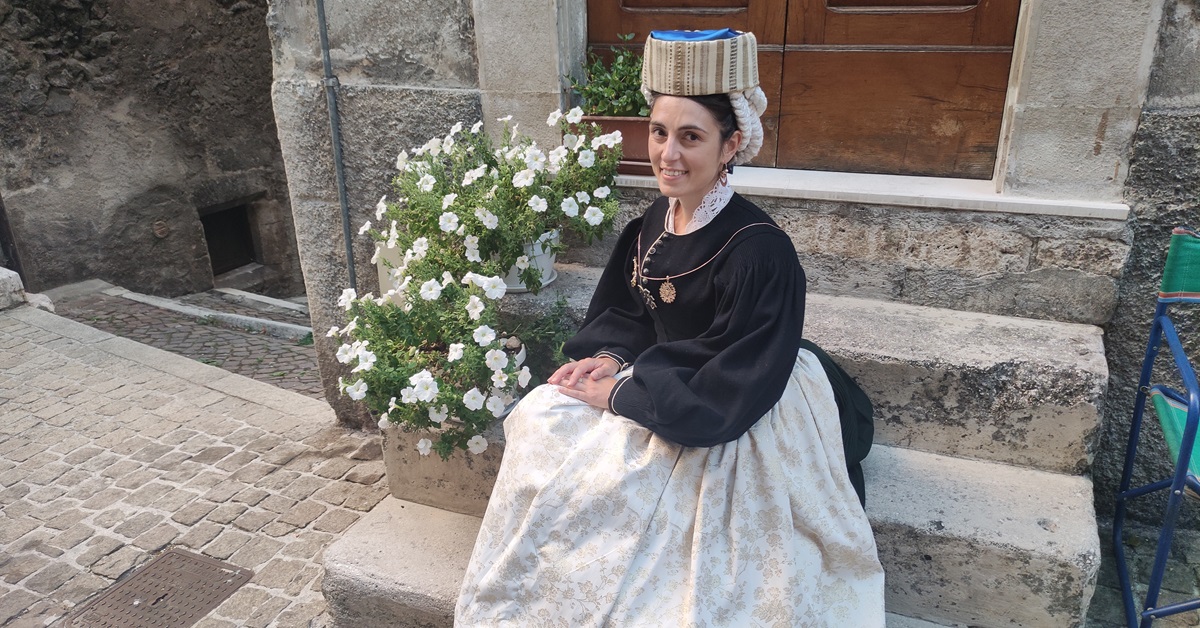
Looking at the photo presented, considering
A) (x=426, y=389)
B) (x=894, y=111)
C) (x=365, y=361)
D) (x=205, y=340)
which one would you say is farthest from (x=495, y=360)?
(x=205, y=340)

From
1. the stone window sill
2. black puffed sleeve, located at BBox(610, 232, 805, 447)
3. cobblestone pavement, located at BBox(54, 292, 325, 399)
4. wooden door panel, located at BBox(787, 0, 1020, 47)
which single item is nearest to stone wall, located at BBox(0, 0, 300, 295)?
cobblestone pavement, located at BBox(54, 292, 325, 399)

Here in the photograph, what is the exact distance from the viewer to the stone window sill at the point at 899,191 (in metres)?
2.49

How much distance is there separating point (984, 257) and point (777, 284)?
1161mm

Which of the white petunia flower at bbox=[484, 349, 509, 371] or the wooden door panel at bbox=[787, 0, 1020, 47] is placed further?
the wooden door panel at bbox=[787, 0, 1020, 47]

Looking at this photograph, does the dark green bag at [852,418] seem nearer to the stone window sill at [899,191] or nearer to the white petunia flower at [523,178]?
the stone window sill at [899,191]

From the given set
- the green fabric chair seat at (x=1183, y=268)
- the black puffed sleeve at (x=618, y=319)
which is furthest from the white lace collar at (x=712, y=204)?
the green fabric chair seat at (x=1183, y=268)

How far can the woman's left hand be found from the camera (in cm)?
203

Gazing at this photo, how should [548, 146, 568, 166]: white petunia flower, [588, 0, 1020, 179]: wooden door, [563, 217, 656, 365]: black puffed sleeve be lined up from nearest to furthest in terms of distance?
[563, 217, 656, 365]: black puffed sleeve, [588, 0, 1020, 179]: wooden door, [548, 146, 568, 166]: white petunia flower

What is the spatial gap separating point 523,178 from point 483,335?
599 millimetres

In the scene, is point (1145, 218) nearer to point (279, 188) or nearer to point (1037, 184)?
point (1037, 184)

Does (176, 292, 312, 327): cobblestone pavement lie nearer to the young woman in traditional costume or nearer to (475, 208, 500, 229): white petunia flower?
(475, 208, 500, 229): white petunia flower

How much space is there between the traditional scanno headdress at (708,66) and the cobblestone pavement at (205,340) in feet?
11.6

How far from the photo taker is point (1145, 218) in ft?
8.12

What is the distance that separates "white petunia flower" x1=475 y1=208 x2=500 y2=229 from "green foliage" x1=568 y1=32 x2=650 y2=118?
680 millimetres
